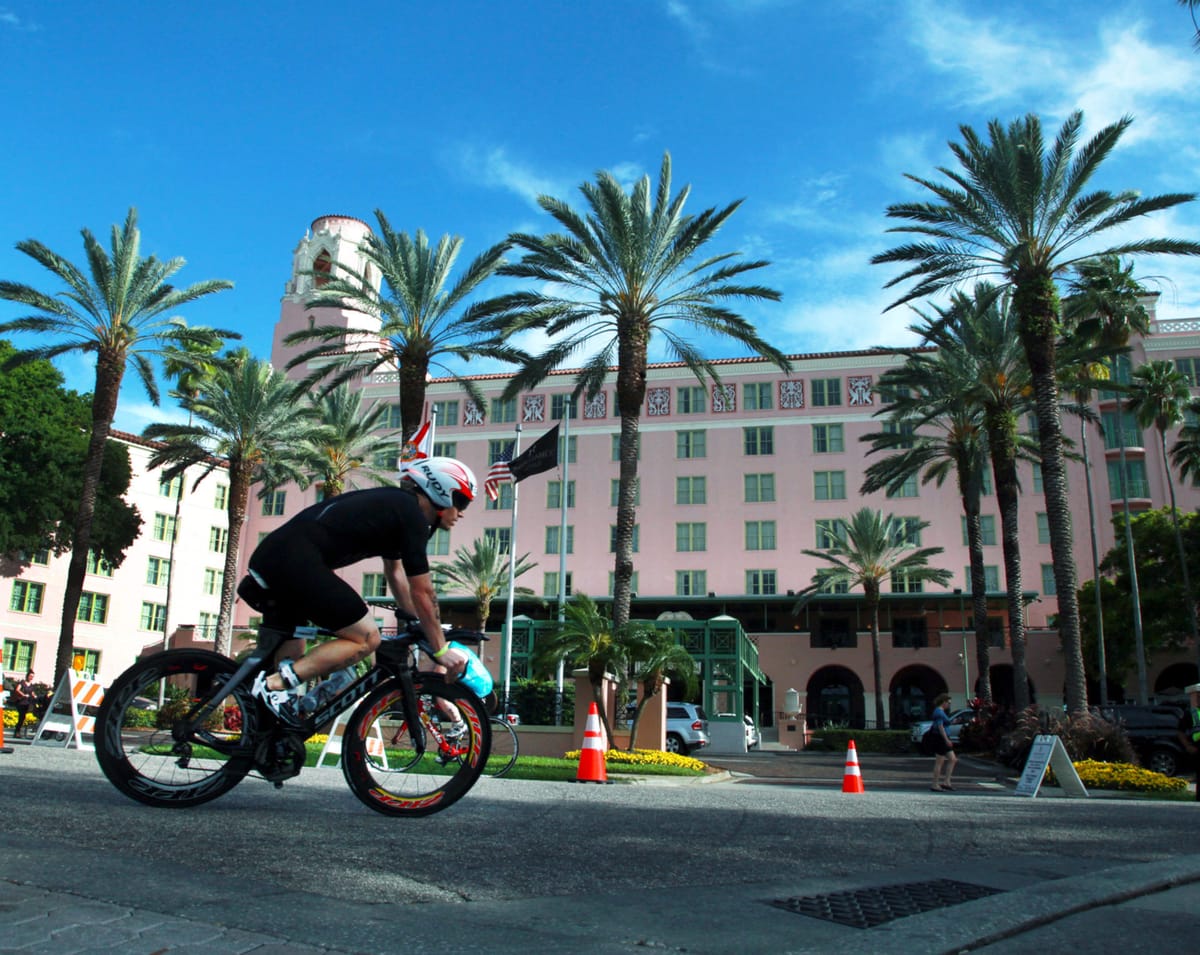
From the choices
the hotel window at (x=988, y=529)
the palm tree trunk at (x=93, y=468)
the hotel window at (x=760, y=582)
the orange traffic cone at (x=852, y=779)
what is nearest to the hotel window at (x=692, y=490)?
the hotel window at (x=760, y=582)

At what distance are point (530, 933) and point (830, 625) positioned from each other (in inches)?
2172

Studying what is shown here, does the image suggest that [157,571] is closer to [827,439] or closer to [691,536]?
[691,536]

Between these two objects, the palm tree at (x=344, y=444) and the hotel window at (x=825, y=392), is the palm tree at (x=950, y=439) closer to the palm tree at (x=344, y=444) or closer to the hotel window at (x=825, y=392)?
the palm tree at (x=344, y=444)

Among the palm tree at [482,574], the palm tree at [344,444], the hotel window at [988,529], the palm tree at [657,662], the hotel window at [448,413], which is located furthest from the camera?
the hotel window at [448,413]

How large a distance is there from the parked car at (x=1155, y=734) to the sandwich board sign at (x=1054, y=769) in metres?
8.45

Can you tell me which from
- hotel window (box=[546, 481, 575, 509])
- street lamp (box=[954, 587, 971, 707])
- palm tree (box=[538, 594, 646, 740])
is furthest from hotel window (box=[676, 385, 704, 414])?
palm tree (box=[538, 594, 646, 740])

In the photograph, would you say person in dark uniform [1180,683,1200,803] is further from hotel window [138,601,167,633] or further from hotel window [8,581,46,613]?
hotel window [138,601,167,633]

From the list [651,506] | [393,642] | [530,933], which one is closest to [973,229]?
[393,642]

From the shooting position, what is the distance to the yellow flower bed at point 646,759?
20.0 m

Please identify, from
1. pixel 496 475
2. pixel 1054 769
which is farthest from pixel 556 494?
pixel 1054 769

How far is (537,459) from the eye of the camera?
3086 centimetres

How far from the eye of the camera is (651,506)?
6212 cm

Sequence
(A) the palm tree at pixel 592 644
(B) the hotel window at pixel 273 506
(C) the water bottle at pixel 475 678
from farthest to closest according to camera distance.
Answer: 1. (B) the hotel window at pixel 273 506
2. (A) the palm tree at pixel 592 644
3. (C) the water bottle at pixel 475 678

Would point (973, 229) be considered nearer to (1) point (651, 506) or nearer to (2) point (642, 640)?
(2) point (642, 640)
